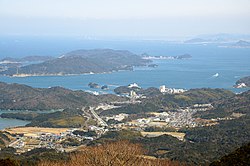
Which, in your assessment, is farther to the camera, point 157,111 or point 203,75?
point 203,75

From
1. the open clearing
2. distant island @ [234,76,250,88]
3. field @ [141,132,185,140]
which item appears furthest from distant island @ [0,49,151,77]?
field @ [141,132,185,140]

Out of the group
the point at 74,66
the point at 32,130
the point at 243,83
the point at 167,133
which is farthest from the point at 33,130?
the point at 74,66

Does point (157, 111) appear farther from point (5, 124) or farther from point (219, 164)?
point (219, 164)

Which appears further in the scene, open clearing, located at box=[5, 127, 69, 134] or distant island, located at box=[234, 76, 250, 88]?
distant island, located at box=[234, 76, 250, 88]

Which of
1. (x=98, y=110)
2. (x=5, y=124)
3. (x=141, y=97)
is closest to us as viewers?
(x=5, y=124)

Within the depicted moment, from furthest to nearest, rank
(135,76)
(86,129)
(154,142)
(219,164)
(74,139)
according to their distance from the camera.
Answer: (135,76)
(86,129)
(74,139)
(154,142)
(219,164)

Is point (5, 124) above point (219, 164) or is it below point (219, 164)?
below

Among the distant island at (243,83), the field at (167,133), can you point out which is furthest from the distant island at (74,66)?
the field at (167,133)

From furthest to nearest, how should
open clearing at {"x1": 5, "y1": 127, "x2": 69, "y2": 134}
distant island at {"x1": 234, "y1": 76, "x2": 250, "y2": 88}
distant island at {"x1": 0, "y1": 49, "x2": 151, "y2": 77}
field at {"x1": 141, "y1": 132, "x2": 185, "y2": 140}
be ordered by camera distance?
distant island at {"x1": 0, "y1": 49, "x2": 151, "y2": 77}, distant island at {"x1": 234, "y1": 76, "x2": 250, "y2": 88}, open clearing at {"x1": 5, "y1": 127, "x2": 69, "y2": 134}, field at {"x1": 141, "y1": 132, "x2": 185, "y2": 140}

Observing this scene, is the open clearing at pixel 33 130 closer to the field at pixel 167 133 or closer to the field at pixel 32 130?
the field at pixel 32 130

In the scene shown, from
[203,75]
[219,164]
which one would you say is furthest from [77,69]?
[219,164]

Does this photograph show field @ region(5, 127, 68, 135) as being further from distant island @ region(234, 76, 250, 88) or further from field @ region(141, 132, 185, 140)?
distant island @ region(234, 76, 250, 88)
